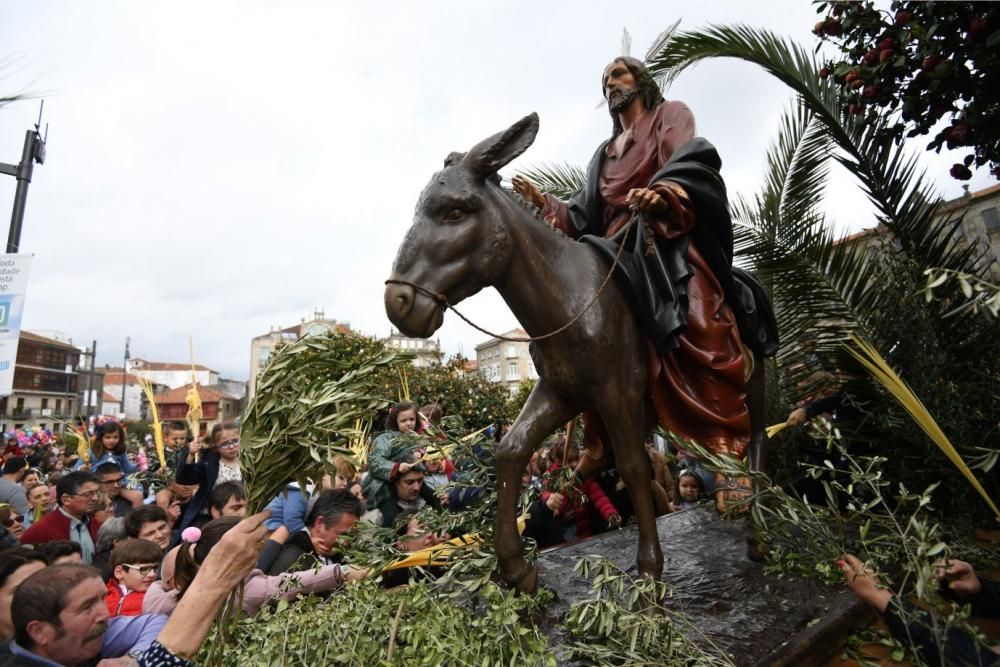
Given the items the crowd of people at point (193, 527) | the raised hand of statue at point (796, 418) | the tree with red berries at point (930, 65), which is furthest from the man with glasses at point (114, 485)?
the tree with red berries at point (930, 65)

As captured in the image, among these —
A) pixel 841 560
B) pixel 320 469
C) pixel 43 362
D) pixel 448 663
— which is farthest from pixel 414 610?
pixel 43 362

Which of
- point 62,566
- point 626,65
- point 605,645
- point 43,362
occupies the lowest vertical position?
point 605,645

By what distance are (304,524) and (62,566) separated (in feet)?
7.61

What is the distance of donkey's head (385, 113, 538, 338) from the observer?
2229 millimetres

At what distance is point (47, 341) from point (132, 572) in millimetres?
75090

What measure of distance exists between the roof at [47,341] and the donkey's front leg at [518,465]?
72.3m

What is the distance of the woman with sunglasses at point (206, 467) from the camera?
193 inches

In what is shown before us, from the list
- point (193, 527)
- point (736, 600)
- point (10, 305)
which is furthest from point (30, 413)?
point (736, 600)

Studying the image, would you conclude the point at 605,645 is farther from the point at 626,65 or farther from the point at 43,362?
the point at 43,362

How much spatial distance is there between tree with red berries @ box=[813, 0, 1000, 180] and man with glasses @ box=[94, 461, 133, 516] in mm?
7093

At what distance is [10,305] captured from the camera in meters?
5.02

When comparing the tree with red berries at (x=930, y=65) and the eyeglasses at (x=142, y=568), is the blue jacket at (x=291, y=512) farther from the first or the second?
the tree with red berries at (x=930, y=65)

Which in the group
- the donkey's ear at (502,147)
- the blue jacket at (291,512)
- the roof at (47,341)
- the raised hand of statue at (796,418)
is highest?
the roof at (47,341)

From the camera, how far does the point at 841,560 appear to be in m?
1.91
